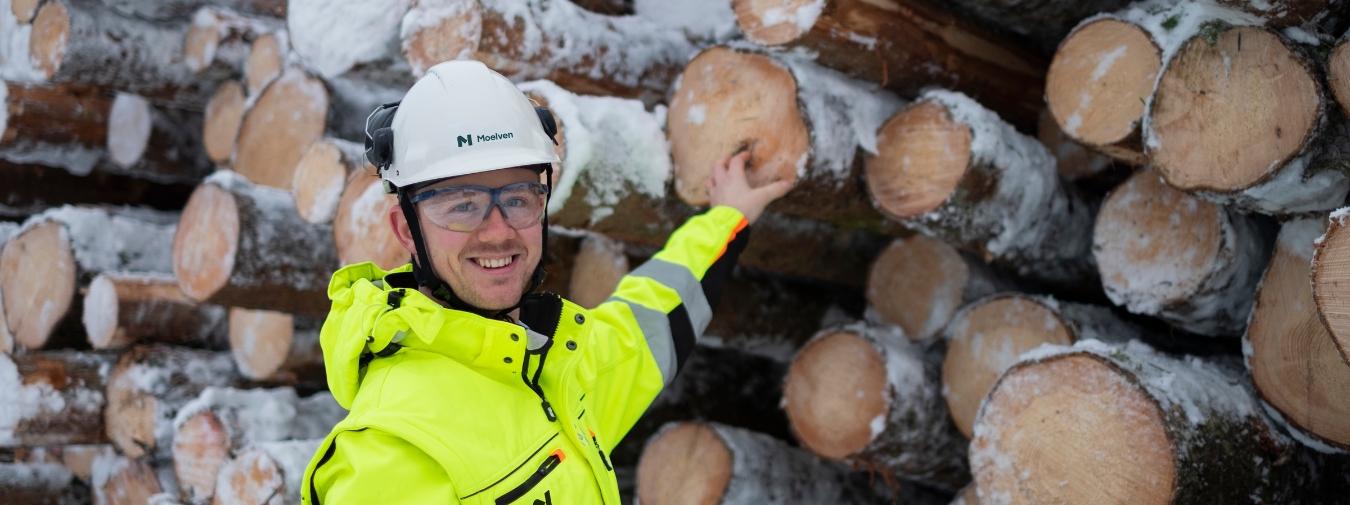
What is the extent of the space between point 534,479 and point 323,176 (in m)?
1.82

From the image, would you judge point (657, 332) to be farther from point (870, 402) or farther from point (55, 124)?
point (55, 124)

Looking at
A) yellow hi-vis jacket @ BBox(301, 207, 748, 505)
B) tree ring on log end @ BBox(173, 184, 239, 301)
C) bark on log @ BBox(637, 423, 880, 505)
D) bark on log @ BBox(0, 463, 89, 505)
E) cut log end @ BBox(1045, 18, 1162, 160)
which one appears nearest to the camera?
yellow hi-vis jacket @ BBox(301, 207, 748, 505)

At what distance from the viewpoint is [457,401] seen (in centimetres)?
165

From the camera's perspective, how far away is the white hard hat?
5.95ft

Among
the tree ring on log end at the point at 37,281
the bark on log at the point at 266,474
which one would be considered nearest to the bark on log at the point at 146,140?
the tree ring on log end at the point at 37,281

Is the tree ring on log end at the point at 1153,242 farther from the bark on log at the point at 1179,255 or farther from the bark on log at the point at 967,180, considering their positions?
the bark on log at the point at 967,180

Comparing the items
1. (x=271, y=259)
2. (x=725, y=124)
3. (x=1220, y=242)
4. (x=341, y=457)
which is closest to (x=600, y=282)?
(x=725, y=124)

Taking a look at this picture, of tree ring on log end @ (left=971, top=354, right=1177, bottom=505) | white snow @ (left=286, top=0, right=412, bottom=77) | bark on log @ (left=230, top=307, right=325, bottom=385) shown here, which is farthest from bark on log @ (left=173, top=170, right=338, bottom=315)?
tree ring on log end @ (left=971, top=354, right=1177, bottom=505)

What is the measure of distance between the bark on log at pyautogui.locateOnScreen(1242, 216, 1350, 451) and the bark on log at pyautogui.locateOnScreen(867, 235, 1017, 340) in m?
0.81

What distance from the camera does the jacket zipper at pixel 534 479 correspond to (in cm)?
161

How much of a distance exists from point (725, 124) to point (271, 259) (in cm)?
159

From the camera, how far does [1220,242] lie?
88.2 inches

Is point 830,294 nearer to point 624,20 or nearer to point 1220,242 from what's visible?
point 624,20

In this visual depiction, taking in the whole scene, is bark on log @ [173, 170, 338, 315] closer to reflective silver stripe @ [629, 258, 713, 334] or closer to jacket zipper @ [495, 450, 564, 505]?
reflective silver stripe @ [629, 258, 713, 334]
